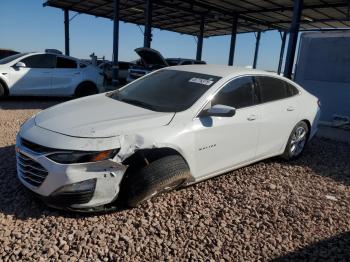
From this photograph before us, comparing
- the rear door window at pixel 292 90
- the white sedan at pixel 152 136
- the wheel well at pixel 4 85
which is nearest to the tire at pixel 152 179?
the white sedan at pixel 152 136

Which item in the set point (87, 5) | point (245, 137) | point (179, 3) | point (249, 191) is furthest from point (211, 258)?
point (87, 5)

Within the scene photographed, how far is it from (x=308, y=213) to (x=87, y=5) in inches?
809

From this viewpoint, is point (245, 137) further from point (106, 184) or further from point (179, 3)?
point (179, 3)

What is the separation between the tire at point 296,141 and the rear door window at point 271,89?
59 cm

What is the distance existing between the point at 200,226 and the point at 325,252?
111 centimetres

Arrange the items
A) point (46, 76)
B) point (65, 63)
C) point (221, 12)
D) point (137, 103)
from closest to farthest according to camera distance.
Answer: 1. point (137, 103)
2. point (46, 76)
3. point (65, 63)
4. point (221, 12)

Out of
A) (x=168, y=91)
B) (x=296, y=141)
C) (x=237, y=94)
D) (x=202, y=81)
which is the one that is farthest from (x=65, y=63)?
(x=296, y=141)

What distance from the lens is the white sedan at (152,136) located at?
2.78m

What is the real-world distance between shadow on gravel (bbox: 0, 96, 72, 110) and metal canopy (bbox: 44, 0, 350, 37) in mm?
9414

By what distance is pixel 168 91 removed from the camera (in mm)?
3885

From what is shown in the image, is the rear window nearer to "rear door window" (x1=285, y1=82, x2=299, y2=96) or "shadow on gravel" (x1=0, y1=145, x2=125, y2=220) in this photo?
"rear door window" (x1=285, y1=82, x2=299, y2=96)

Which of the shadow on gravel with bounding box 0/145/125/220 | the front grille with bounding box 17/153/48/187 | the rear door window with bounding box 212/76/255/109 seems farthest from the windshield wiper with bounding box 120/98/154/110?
the front grille with bounding box 17/153/48/187

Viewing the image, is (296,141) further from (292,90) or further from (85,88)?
(85,88)

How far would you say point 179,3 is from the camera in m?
18.6
